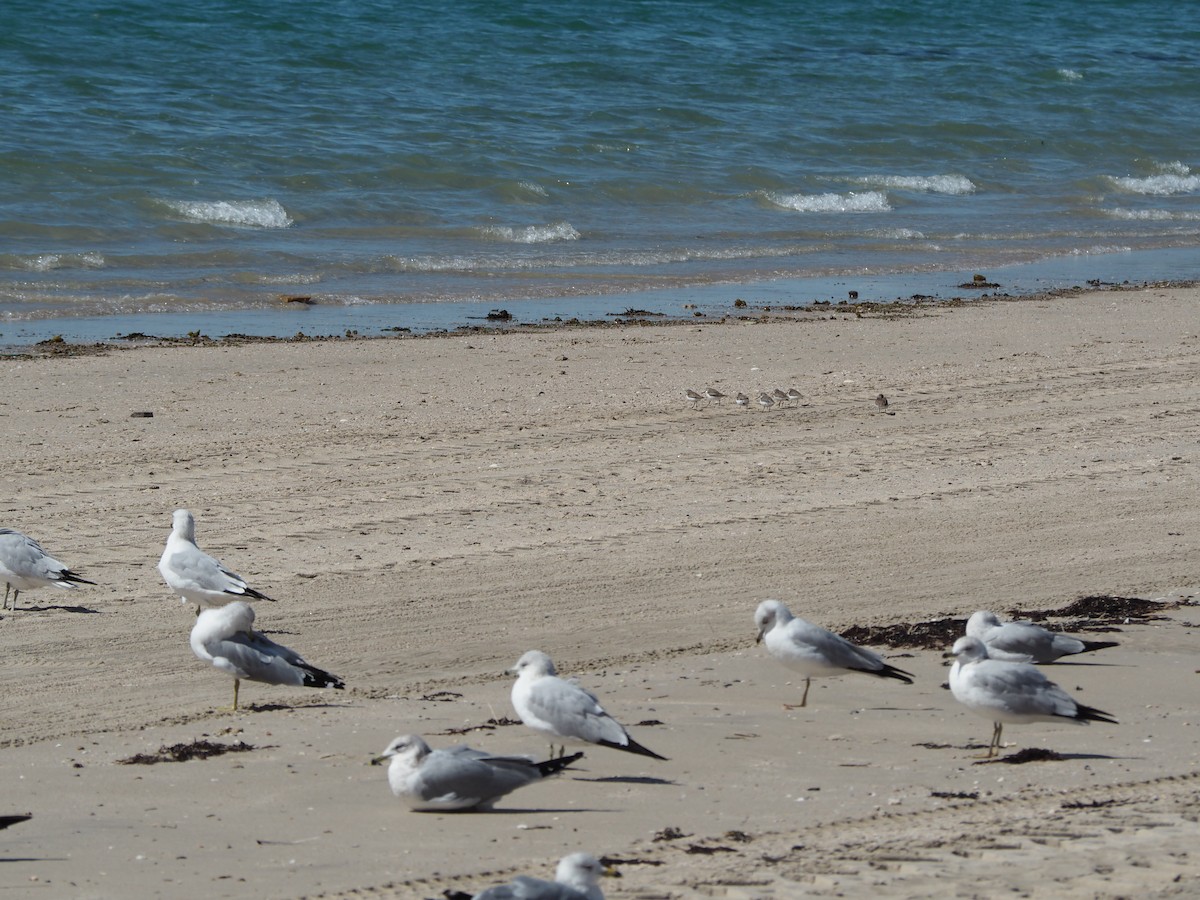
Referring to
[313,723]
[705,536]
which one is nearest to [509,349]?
[705,536]

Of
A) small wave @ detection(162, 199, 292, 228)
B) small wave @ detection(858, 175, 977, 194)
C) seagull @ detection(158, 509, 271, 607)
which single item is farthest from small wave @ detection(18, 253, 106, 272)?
small wave @ detection(858, 175, 977, 194)

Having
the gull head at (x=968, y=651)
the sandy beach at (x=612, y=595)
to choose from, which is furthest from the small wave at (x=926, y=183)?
the gull head at (x=968, y=651)

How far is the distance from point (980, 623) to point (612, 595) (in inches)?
72.7

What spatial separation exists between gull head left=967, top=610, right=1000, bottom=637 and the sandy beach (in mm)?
293

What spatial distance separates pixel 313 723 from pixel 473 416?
524 centimetres

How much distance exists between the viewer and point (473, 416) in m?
11.2

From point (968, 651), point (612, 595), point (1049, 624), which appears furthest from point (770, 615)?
point (1049, 624)

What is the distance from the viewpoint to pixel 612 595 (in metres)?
7.75

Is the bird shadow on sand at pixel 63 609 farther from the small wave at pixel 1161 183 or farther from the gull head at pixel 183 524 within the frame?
the small wave at pixel 1161 183

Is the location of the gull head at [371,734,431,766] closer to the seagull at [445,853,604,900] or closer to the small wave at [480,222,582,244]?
the seagull at [445,853,604,900]

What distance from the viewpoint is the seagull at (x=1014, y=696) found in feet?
18.5

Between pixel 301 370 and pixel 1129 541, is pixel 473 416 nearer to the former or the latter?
pixel 301 370

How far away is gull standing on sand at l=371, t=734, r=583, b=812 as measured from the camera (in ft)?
16.7

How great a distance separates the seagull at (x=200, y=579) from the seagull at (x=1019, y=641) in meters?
2.89
